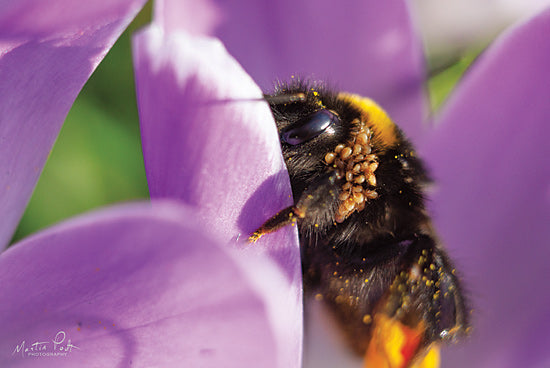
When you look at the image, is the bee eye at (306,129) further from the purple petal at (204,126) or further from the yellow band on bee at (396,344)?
the yellow band on bee at (396,344)

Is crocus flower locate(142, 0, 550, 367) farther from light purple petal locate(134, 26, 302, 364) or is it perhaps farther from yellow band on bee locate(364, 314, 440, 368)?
light purple petal locate(134, 26, 302, 364)

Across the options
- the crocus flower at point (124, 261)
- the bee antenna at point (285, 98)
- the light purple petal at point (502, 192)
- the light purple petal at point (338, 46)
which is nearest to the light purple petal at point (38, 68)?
the crocus flower at point (124, 261)

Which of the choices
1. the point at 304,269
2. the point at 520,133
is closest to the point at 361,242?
the point at 304,269

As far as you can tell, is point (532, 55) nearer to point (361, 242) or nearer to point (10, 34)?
point (361, 242)

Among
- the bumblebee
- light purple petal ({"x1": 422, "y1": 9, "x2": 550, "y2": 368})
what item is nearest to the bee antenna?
the bumblebee

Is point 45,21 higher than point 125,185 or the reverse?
higher
